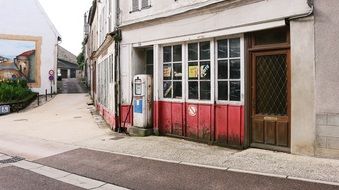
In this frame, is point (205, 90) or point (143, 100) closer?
point (205, 90)

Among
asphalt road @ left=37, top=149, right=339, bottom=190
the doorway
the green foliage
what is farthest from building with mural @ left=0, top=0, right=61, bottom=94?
the doorway

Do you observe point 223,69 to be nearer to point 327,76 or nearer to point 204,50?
point 204,50

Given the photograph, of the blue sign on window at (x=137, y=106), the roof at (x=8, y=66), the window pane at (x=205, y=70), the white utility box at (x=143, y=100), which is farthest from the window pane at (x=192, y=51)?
the roof at (x=8, y=66)

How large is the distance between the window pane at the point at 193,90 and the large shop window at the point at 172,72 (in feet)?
1.26

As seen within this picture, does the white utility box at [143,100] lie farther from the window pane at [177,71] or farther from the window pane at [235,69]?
the window pane at [235,69]

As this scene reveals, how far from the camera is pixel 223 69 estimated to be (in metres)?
8.88

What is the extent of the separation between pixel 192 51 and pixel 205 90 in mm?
1200

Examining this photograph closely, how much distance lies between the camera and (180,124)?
10109 millimetres

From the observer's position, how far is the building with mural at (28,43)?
2714 cm

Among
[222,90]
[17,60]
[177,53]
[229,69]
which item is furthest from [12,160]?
[17,60]

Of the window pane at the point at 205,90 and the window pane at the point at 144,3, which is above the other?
the window pane at the point at 144,3

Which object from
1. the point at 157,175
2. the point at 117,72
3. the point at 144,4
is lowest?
the point at 157,175

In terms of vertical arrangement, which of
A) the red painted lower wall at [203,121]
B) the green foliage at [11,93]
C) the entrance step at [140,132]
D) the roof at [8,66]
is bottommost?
the entrance step at [140,132]

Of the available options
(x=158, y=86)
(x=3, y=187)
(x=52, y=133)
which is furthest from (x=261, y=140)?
(x=52, y=133)
